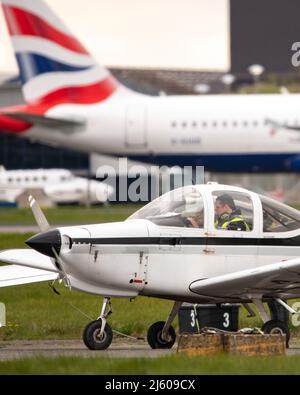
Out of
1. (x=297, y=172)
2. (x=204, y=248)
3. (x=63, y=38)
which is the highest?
(x=63, y=38)

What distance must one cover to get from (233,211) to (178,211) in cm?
57

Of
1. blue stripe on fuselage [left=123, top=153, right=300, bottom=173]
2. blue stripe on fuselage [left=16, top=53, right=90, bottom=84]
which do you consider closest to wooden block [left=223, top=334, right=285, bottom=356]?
blue stripe on fuselage [left=123, top=153, right=300, bottom=173]

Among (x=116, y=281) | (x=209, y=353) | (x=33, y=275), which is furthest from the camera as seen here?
(x=33, y=275)

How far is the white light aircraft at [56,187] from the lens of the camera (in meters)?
69.1

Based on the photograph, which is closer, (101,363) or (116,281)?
(101,363)

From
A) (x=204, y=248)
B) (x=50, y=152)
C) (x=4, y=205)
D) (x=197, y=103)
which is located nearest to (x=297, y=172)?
(x=197, y=103)

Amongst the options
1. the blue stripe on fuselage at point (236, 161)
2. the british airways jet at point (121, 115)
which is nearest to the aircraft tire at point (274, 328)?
the british airways jet at point (121, 115)

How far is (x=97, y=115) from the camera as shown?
51.9m

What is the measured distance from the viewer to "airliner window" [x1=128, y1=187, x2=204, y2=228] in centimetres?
1429

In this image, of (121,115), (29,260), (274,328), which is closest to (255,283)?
(274,328)

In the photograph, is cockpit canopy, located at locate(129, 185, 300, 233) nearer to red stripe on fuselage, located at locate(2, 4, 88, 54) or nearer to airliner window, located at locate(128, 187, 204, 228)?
airliner window, located at locate(128, 187, 204, 228)

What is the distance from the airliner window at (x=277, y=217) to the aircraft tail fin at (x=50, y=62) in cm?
3681
